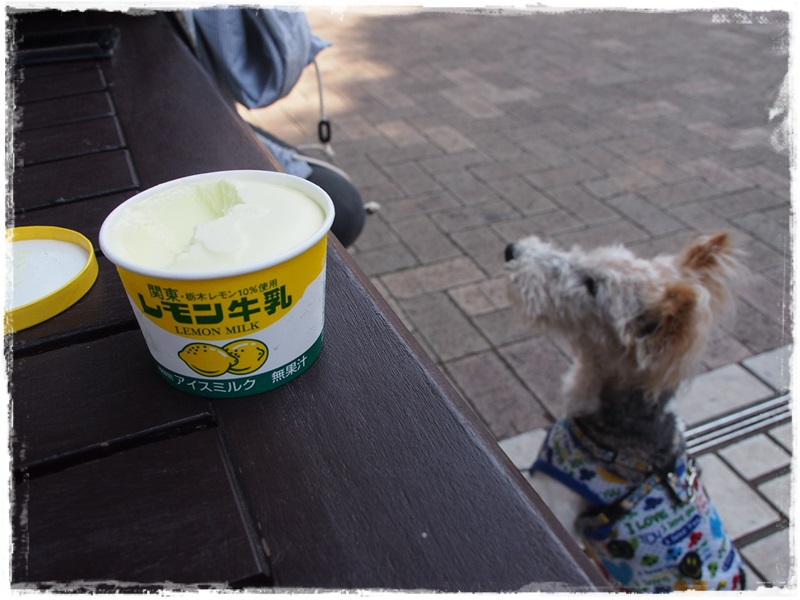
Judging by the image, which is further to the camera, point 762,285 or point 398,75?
point 398,75

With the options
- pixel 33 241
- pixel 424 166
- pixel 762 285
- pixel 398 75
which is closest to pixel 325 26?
A: pixel 398 75

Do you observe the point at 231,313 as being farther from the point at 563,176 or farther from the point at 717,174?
the point at 717,174

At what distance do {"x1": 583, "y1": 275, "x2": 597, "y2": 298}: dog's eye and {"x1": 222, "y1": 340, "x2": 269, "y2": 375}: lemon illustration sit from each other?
161 cm

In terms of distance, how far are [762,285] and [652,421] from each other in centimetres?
159

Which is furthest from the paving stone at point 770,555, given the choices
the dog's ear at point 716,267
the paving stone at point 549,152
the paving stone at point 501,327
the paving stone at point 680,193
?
the paving stone at point 549,152

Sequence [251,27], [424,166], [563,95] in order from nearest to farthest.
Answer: [251,27]
[424,166]
[563,95]

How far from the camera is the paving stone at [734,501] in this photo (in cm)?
204

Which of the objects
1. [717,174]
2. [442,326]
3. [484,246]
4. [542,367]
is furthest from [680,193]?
[442,326]

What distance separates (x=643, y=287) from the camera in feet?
6.48


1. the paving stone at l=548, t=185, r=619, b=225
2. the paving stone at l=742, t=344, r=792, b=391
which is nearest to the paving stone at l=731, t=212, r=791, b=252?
the paving stone at l=548, t=185, r=619, b=225

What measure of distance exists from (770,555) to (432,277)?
5.99ft

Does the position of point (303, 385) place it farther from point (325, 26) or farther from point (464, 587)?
point (325, 26)

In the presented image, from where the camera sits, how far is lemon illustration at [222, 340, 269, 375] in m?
0.69

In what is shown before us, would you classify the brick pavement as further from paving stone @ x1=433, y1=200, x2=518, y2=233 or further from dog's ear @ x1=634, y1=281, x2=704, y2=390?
dog's ear @ x1=634, y1=281, x2=704, y2=390
